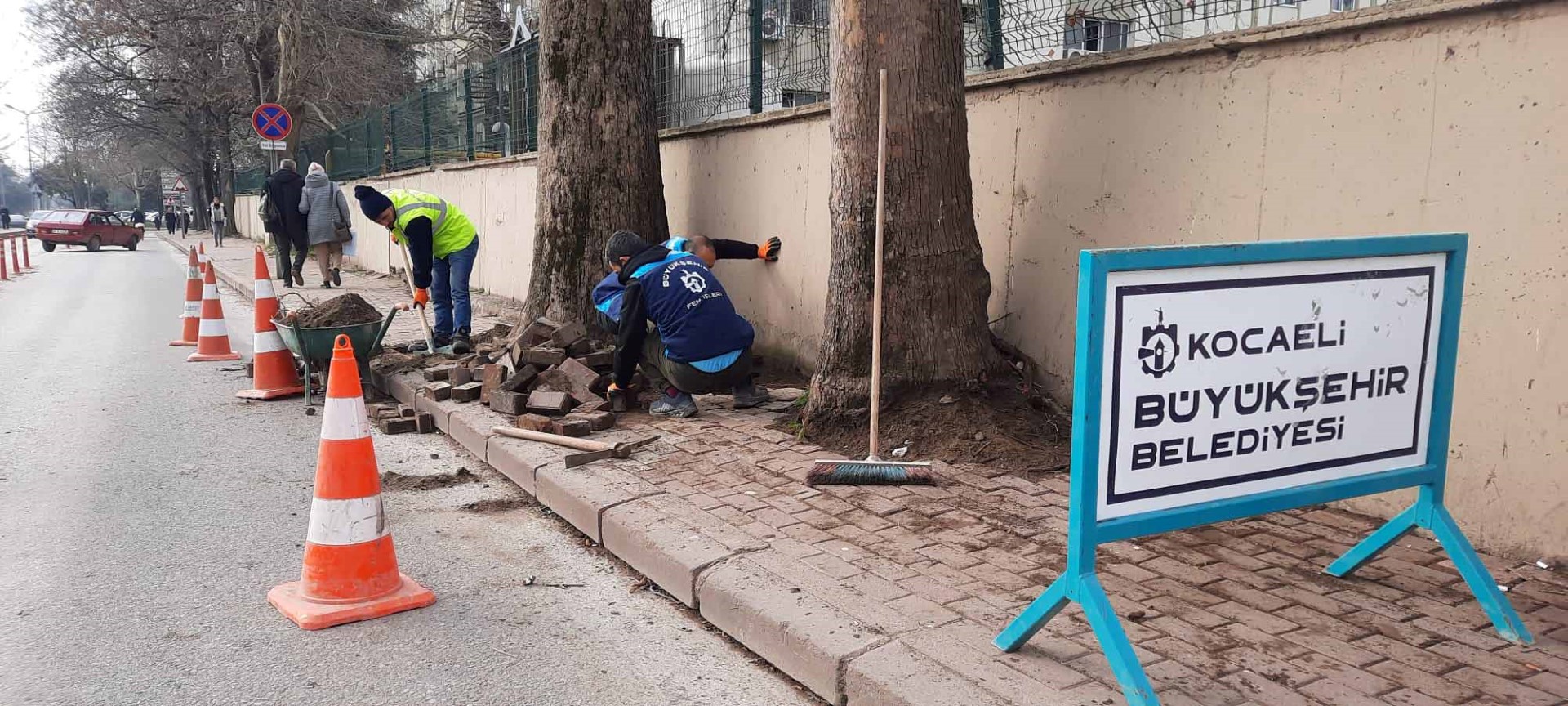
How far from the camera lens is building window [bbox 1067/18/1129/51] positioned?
5.50 m

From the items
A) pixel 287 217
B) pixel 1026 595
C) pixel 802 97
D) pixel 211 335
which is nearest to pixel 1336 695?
pixel 1026 595

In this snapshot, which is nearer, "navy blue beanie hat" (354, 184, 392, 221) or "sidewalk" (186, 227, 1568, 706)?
"sidewalk" (186, 227, 1568, 706)

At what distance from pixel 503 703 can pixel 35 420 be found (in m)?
5.75

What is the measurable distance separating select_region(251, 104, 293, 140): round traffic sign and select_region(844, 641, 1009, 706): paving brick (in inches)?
656

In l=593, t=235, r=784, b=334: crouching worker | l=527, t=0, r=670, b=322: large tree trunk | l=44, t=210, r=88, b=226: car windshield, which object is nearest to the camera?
l=593, t=235, r=784, b=334: crouching worker

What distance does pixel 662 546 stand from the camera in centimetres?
422

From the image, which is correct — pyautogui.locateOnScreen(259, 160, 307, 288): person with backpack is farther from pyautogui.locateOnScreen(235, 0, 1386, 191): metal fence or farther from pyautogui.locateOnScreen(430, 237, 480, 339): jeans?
pyautogui.locateOnScreen(430, 237, 480, 339): jeans

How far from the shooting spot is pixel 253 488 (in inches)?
221

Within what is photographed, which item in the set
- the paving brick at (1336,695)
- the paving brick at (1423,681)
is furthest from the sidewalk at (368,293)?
the paving brick at (1423,681)

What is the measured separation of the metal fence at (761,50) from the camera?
524 centimetres

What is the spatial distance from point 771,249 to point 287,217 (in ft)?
36.8

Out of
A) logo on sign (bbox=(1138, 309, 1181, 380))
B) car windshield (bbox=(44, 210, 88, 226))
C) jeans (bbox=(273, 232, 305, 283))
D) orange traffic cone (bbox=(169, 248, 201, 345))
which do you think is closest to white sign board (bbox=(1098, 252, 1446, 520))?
logo on sign (bbox=(1138, 309, 1181, 380))

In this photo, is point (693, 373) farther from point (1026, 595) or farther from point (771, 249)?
point (1026, 595)

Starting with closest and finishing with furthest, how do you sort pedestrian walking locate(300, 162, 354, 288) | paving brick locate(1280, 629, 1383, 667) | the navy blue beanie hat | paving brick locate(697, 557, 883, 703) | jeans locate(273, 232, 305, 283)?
paving brick locate(1280, 629, 1383, 667) < paving brick locate(697, 557, 883, 703) < the navy blue beanie hat < pedestrian walking locate(300, 162, 354, 288) < jeans locate(273, 232, 305, 283)
